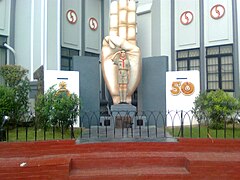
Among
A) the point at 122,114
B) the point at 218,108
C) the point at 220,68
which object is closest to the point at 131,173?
the point at 218,108

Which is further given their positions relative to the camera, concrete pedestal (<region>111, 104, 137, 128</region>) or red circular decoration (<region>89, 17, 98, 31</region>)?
red circular decoration (<region>89, 17, 98, 31</region>)

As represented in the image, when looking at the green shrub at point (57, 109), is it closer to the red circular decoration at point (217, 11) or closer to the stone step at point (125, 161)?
the stone step at point (125, 161)

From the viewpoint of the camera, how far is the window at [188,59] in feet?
52.9

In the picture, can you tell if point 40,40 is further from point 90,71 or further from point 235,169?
point 235,169

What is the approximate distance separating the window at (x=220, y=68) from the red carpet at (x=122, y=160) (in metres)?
7.94

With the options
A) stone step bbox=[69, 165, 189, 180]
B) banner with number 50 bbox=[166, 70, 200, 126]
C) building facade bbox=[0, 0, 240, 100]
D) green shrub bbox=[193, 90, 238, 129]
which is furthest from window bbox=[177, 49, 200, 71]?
stone step bbox=[69, 165, 189, 180]

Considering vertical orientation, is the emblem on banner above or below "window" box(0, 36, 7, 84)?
below

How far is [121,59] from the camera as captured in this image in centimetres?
1270

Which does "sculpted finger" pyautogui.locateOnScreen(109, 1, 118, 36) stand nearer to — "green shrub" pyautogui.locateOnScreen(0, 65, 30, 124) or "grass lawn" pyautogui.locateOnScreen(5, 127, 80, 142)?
"green shrub" pyautogui.locateOnScreen(0, 65, 30, 124)

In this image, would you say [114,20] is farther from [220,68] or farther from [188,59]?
[220,68]

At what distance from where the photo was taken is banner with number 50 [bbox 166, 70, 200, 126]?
40.5ft

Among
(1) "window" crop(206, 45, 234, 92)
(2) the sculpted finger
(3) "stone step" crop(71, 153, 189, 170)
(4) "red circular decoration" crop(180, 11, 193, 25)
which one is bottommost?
(3) "stone step" crop(71, 153, 189, 170)

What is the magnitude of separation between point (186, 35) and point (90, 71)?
20.7ft

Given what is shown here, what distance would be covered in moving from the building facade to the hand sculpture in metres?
2.92
